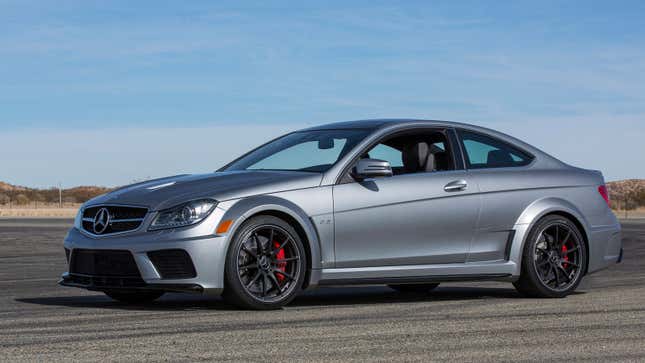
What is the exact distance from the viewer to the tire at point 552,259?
10891 mm

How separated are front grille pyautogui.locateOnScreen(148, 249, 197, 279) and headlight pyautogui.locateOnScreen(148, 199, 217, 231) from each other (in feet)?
0.71

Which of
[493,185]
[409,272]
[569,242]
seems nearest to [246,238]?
[409,272]

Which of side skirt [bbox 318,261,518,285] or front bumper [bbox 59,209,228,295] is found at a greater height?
front bumper [bbox 59,209,228,295]

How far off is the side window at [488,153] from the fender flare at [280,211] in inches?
79.1

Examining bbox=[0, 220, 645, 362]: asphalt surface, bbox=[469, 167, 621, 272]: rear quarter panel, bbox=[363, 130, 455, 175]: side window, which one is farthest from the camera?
bbox=[469, 167, 621, 272]: rear quarter panel

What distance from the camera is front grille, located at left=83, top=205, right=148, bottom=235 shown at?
9.42 meters

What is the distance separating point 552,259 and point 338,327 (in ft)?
11.9

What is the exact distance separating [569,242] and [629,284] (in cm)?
165

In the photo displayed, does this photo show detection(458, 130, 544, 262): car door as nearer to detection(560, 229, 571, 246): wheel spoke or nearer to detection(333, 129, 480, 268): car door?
detection(333, 129, 480, 268): car door

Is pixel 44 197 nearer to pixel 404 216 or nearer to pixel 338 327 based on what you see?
pixel 404 216

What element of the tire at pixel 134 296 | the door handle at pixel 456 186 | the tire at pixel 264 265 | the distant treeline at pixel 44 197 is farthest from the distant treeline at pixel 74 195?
the tire at pixel 264 265

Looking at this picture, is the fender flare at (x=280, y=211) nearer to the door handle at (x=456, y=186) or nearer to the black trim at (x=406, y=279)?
the black trim at (x=406, y=279)

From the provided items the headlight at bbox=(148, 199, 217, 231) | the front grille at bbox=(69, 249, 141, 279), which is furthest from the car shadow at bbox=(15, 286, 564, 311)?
the headlight at bbox=(148, 199, 217, 231)

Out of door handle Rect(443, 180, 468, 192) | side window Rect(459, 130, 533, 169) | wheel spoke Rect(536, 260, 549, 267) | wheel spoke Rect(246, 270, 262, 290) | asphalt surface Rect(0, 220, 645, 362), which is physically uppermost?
side window Rect(459, 130, 533, 169)
